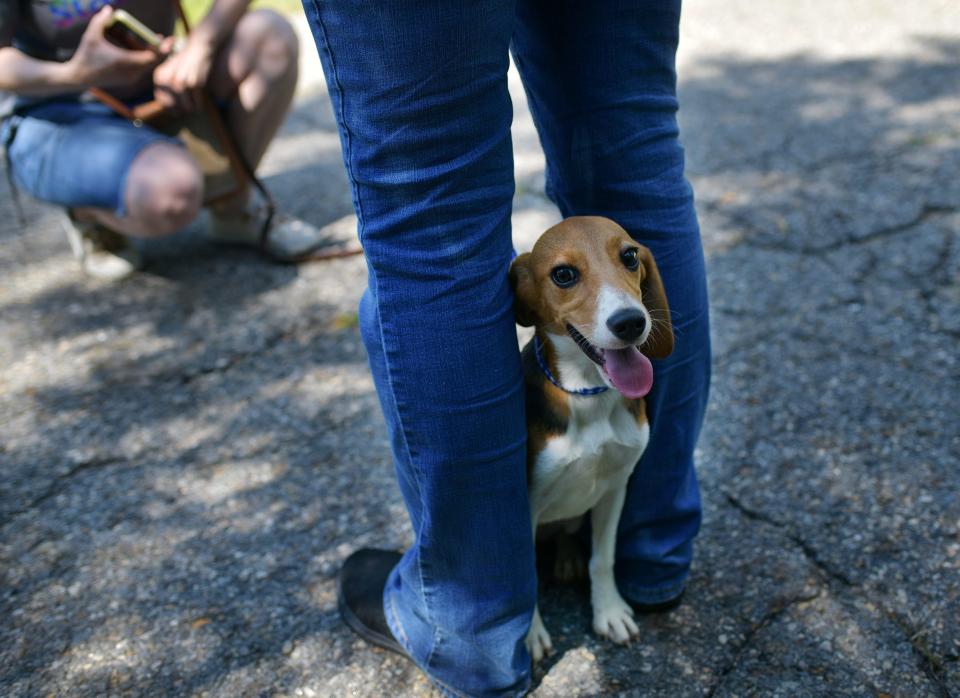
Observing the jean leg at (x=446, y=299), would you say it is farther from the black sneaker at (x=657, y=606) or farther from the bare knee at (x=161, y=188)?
the bare knee at (x=161, y=188)

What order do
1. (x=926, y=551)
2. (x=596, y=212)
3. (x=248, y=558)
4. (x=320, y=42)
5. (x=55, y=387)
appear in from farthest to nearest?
(x=55, y=387), (x=248, y=558), (x=926, y=551), (x=596, y=212), (x=320, y=42)

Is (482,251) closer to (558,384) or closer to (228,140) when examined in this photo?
(558,384)

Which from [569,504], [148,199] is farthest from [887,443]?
[148,199]

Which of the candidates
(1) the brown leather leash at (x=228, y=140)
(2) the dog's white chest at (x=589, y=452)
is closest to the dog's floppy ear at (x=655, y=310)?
(2) the dog's white chest at (x=589, y=452)

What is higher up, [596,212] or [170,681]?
[596,212]

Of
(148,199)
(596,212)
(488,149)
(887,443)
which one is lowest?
(887,443)

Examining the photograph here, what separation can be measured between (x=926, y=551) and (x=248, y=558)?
154 cm

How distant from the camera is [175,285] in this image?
338 centimetres

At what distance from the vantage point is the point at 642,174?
1.58m

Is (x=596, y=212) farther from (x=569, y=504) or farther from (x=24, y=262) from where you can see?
(x=24, y=262)

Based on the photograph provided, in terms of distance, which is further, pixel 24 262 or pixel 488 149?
pixel 24 262

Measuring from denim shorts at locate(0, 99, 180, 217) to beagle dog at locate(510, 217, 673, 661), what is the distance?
6.34ft

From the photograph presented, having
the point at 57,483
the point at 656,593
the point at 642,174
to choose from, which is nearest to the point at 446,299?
the point at 642,174

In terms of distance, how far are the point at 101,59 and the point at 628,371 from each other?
7.11 feet
